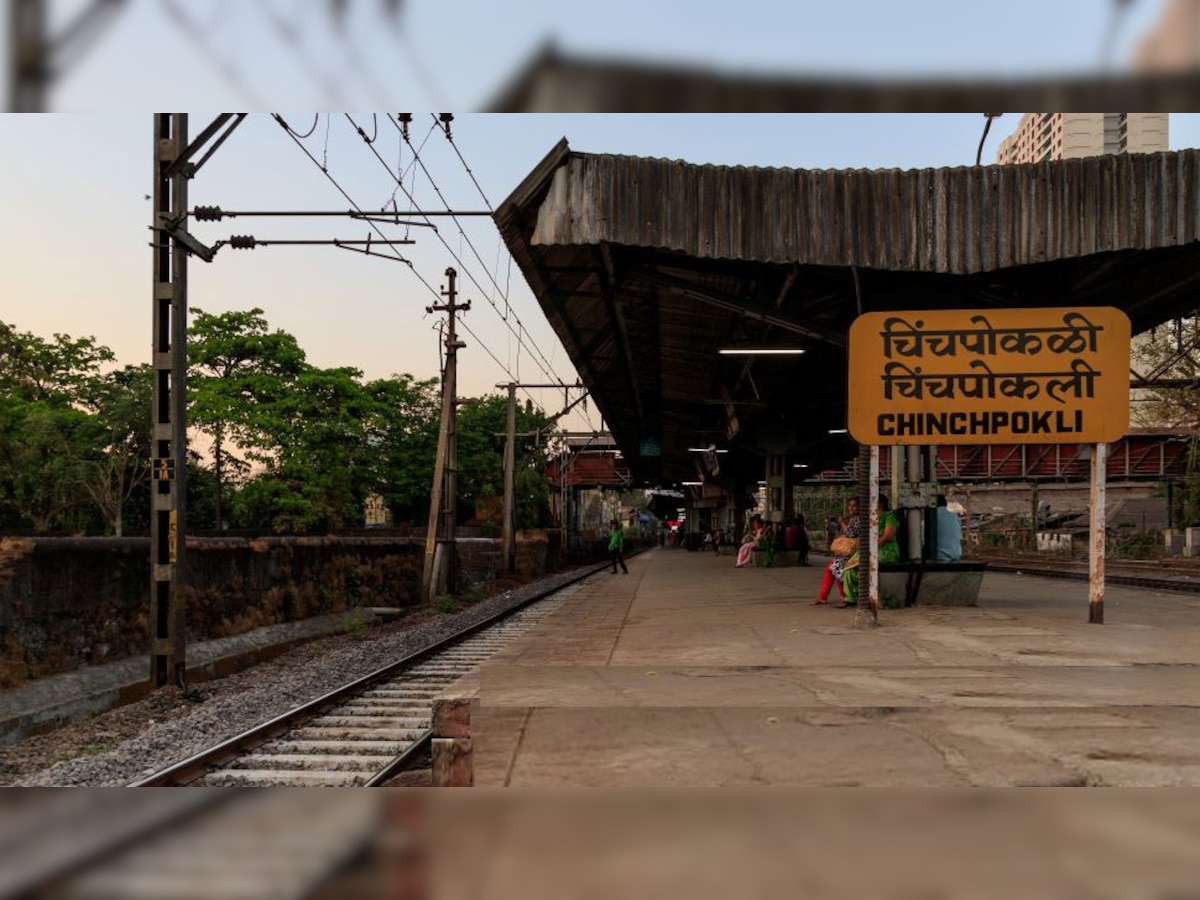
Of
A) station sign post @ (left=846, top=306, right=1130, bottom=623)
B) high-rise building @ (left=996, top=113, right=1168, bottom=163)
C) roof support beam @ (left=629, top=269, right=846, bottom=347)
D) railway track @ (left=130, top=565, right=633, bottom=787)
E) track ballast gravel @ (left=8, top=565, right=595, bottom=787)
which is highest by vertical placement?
high-rise building @ (left=996, top=113, right=1168, bottom=163)

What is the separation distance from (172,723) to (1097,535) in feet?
32.9

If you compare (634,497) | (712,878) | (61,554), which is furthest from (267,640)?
(634,497)

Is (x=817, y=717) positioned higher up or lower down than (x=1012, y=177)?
lower down

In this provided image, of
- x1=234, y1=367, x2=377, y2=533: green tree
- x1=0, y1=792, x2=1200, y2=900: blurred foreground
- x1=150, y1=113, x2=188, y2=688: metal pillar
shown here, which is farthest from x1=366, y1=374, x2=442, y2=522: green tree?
x1=0, y1=792, x2=1200, y2=900: blurred foreground

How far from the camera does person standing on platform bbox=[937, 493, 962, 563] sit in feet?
45.9

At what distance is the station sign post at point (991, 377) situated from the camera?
11.3 meters

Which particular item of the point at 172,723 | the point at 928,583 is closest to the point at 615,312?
the point at 928,583

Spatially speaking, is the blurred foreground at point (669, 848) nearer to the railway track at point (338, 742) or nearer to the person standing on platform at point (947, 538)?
the railway track at point (338, 742)

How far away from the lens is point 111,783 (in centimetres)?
764

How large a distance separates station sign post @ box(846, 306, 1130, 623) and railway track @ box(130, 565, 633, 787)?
19.0 ft

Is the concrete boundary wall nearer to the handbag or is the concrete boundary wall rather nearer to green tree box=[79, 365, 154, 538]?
the handbag

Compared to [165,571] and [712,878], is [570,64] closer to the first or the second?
[712,878]

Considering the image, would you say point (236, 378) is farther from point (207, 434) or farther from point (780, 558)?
point (780, 558)

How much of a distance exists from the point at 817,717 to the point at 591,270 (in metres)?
8.49
